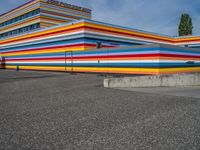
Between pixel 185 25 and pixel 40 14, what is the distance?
141 feet

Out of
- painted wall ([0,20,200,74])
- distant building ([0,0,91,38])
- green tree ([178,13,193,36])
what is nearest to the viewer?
painted wall ([0,20,200,74])

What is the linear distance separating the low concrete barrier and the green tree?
157ft

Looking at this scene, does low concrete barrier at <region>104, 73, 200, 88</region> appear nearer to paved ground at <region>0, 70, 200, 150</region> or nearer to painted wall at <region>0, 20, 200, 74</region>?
painted wall at <region>0, 20, 200, 74</region>

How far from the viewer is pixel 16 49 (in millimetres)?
36438

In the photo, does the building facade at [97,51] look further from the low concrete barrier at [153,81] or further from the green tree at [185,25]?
the green tree at [185,25]

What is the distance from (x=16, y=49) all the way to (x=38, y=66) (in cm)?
888

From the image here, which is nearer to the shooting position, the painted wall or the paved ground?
the paved ground

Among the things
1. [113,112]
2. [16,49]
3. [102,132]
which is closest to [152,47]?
[113,112]

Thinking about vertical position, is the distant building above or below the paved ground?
above

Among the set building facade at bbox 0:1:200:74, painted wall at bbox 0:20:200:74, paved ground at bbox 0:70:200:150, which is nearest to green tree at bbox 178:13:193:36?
building facade at bbox 0:1:200:74

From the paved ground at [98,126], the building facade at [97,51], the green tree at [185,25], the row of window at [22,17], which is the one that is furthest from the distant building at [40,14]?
the paved ground at [98,126]

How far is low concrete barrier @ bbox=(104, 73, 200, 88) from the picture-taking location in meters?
12.4

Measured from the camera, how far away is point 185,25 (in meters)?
57.8

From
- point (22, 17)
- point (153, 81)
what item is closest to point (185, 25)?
point (22, 17)
